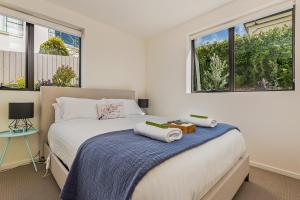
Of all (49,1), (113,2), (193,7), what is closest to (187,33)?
(193,7)

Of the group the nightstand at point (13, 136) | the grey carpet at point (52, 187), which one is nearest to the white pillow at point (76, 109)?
the nightstand at point (13, 136)

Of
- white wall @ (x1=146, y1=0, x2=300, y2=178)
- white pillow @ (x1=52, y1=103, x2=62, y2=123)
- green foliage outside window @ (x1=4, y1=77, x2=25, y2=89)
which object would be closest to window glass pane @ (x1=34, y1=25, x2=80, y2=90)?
green foliage outside window @ (x1=4, y1=77, x2=25, y2=89)

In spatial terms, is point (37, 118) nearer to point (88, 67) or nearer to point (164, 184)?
point (88, 67)

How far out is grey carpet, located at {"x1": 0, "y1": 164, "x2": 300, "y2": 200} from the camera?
1.62 meters

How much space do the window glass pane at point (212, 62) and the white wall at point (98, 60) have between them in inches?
54.7

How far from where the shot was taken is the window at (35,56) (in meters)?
2.34

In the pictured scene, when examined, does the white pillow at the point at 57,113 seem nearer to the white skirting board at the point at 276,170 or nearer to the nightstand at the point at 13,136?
the nightstand at the point at 13,136

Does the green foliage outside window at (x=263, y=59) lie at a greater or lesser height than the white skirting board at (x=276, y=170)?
greater

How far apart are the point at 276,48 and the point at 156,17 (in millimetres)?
1975

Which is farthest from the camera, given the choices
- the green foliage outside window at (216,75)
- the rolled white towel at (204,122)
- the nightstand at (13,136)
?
the green foliage outside window at (216,75)

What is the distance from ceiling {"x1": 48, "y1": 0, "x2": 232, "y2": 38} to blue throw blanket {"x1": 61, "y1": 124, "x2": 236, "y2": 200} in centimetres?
221

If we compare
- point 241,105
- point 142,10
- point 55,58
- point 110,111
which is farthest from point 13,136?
point 241,105

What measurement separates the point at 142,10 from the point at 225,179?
2716mm

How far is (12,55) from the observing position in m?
2.38
